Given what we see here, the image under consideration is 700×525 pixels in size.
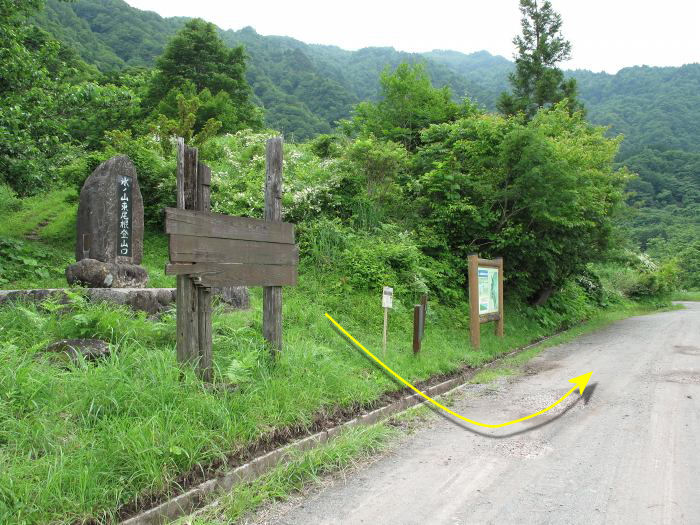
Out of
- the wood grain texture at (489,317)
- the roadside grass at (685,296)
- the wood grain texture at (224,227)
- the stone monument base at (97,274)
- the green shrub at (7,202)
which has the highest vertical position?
the green shrub at (7,202)

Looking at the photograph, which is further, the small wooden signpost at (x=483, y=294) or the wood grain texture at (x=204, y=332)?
the small wooden signpost at (x=483, y=294)

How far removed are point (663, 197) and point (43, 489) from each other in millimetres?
70568

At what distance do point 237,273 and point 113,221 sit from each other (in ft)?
15.8

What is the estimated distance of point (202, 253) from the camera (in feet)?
16.6

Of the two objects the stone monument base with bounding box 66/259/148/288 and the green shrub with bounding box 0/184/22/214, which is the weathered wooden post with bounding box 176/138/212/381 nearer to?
the stone monument base with bounding box 66/259/148/288

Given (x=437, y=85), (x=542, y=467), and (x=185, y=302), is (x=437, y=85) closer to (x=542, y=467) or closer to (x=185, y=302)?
(x=185, y=302)

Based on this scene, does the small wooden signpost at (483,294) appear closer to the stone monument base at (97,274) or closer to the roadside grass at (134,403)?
the roadside grass at (134,403)

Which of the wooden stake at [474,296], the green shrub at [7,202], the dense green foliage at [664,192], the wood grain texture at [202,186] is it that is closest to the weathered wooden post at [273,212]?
the wood grain texture at [202,186]

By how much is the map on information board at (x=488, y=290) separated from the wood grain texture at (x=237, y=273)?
5696mm

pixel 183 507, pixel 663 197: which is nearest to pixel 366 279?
pixel 183 507

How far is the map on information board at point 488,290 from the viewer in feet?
35.7

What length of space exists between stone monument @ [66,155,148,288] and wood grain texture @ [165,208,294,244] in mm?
3987

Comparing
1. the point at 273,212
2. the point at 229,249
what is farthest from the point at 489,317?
the point at 229,249

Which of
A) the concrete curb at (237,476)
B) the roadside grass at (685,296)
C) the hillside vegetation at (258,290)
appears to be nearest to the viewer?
the concrete curb at (237,476)
